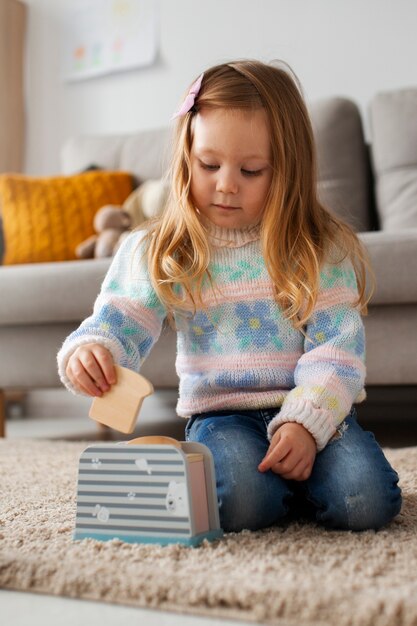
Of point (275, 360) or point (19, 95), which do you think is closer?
point (275, 360)

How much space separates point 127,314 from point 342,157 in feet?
4.35

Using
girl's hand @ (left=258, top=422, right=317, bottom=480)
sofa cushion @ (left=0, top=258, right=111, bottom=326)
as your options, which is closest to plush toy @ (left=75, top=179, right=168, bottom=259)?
sofa cushion @ (left=0, top=258, right=111, bottom=326)

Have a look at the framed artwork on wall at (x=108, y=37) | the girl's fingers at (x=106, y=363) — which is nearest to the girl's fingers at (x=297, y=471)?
the girl's fingers at (x=106, y=363)

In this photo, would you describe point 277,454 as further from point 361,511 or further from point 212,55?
point 212,55

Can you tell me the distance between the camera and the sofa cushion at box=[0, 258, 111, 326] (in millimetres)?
1732

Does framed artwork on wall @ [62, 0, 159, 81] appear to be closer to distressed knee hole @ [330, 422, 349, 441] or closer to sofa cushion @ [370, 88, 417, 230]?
sofa cushion @ [370, 88, 417, 230]

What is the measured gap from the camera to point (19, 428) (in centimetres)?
241

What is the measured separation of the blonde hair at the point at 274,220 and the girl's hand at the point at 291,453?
0.53 ft

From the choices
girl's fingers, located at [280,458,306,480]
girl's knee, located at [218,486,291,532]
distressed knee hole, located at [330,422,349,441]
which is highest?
distressed knee hole, located at [330,422,349,441]

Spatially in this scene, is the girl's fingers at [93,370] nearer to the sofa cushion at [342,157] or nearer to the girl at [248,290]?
the girl at [248,290]

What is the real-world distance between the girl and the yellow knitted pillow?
3.99ft

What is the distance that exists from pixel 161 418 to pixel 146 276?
1.46 meters

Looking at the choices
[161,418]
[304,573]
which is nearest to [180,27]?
[161,418]

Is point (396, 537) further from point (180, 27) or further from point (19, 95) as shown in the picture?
point (19, 95)
